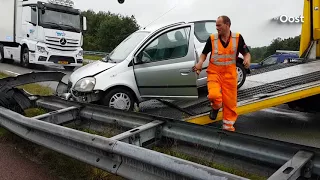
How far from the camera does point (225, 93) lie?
4957mm

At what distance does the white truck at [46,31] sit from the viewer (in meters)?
15.7

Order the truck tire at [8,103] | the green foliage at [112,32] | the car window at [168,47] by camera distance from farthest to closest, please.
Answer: the green foliage at [112,32] → the car window at [168,47] → the truck tire at [8,103]

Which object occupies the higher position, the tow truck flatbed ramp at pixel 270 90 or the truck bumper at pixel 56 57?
the truck bumper at pixel 56 57

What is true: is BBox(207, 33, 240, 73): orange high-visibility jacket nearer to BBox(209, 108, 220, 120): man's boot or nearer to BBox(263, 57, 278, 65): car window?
BBox(209, 108, 220, 120): man's boot

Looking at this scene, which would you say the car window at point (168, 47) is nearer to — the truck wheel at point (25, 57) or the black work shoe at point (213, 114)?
the black work shoe at point (213, 114)

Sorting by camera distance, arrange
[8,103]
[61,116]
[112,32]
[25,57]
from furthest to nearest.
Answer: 1. [112,32]
2. [25,57]
3. [8,103]
4. [61,116]

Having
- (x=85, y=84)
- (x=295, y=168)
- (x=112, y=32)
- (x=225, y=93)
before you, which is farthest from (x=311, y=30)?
(x=112, y=32)

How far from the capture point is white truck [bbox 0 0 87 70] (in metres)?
15.7

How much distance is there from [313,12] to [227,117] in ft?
12.7

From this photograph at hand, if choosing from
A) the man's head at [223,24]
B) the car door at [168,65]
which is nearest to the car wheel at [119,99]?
the car door at [168,65]

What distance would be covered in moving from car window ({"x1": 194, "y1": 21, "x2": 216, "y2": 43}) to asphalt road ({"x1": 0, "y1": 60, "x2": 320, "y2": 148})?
1.50 m

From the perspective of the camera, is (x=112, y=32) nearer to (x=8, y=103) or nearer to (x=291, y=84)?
(x=291, y=84)

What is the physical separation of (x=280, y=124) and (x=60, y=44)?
11.9 meters

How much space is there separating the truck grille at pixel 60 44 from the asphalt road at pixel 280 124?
977 centimetres
